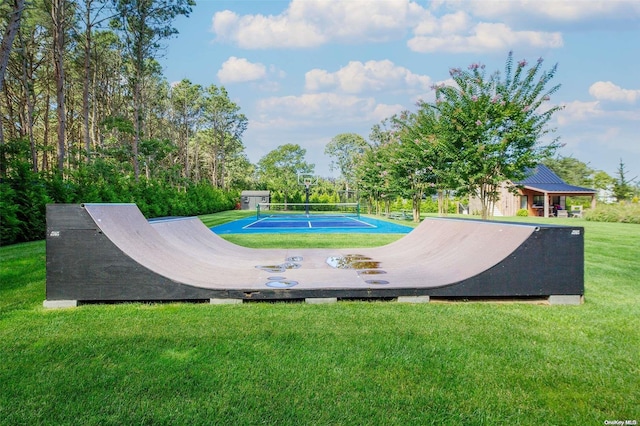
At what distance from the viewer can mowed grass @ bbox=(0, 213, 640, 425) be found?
2047 millimetres

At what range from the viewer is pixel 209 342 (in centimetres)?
304

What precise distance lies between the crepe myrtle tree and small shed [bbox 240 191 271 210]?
39.6 m

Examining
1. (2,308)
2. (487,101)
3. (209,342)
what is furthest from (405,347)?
(487,101)

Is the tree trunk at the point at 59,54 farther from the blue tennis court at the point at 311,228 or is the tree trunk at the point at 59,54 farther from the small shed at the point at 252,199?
the small shed at the point at 252,199

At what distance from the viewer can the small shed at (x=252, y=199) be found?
167ft

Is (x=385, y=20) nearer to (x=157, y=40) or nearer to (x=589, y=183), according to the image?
(x=157, y=40)

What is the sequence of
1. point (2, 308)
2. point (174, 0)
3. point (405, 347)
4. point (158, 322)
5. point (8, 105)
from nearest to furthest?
point (405, 347) → point (158, 322) → point (2, 308) → point (174, 0) → point (8, 105)

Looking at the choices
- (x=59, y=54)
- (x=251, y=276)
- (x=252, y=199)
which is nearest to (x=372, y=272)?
(x=251, y=276)

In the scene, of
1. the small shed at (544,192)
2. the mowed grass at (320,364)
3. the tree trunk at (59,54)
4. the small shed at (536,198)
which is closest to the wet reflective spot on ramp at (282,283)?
the mowed grass at (320,364)

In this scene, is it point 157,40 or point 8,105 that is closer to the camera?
point 157,40

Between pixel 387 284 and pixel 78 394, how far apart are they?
3.08 metres

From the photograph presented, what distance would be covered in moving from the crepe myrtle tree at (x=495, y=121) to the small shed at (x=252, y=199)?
130 feet

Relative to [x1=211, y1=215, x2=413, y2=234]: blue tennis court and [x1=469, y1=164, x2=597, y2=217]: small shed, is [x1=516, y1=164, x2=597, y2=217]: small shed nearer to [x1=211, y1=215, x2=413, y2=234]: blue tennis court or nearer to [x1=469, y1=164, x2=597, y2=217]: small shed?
[x1=469, y1=164, x2=597, y2=217]: small shed

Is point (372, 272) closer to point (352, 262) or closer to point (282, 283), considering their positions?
point (352, 262)
